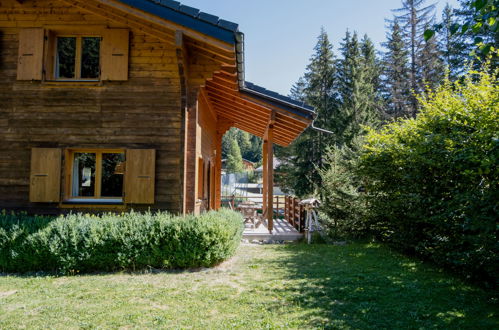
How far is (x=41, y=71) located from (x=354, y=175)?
8653 millimetres

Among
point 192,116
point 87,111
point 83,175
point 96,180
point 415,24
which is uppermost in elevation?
point 415,24

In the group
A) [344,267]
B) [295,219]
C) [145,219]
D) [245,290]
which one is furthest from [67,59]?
[295,219]

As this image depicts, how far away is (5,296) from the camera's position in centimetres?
516

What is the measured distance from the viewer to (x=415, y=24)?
29.1 meters

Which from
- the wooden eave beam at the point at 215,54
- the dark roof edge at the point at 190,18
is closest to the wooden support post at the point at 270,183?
the wooden eave beam at the point at 215,54

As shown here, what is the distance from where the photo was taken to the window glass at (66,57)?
817 centimetres

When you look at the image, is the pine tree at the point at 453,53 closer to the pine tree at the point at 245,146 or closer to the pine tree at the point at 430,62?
the pine tree at the point at 430,62

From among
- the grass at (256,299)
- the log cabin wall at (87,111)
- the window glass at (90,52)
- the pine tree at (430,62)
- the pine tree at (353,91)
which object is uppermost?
the pine tree at (430,62)

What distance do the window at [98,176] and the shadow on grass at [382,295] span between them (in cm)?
381

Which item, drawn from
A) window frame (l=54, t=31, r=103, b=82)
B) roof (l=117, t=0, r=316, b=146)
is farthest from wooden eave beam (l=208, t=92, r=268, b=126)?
window frame (l=54, t=31, r=103, b=82)

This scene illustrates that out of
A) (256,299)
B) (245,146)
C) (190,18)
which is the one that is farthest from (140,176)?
(245,146)

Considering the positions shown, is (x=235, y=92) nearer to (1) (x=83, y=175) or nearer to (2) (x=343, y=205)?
(1) (x=83, y=175)

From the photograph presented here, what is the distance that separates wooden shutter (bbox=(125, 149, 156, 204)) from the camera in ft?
25.3

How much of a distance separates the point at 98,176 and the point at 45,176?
1071mm
